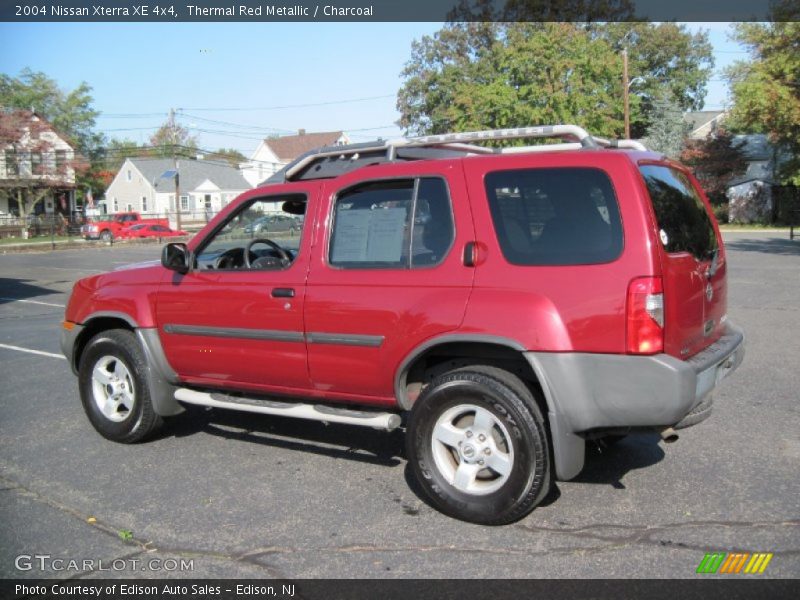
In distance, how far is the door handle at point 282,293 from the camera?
4.71m

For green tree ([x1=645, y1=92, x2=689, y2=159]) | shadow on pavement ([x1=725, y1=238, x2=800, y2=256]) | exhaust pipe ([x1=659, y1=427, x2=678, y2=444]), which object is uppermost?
green tree ([x1=645, y1=92, x2=689, y2=159])

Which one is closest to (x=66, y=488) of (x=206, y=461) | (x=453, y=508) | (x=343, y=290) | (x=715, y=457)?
(x=206, y=461)

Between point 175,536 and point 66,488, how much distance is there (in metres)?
1.17

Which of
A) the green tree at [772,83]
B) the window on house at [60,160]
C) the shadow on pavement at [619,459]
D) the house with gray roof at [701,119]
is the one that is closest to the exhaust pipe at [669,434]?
the shadow on pavement at [619,459]

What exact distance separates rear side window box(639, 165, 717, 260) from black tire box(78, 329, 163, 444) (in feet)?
11.9

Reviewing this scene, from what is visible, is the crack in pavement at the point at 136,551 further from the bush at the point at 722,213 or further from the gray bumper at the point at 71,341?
the bush at the point at 722,213

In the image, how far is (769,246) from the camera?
85.6 feet

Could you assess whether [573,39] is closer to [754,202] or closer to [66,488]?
[754,202]

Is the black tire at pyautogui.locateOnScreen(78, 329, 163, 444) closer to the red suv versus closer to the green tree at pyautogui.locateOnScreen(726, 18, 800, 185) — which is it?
the red suv

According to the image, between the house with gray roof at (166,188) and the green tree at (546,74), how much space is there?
77.7 ft

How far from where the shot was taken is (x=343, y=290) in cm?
453

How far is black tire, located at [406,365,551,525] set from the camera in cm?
391

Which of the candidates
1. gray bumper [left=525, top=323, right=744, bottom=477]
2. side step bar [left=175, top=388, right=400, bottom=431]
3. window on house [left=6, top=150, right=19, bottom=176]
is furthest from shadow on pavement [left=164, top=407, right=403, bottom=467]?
window on house [left=6, top=150, right=19, bottom=176]

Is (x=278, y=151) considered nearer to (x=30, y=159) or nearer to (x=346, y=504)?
(x=30, y=159)
